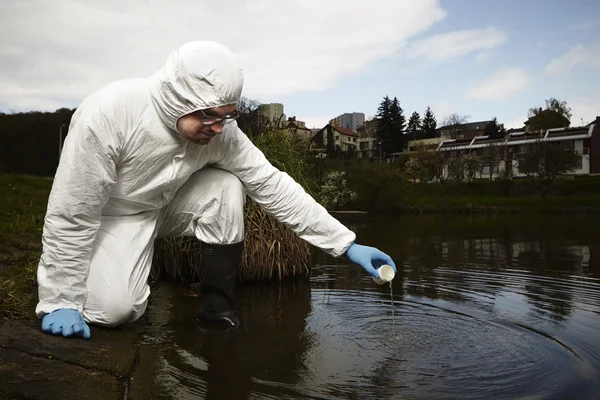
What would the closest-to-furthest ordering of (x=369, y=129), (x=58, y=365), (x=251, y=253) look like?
(x=58, y=365), (x=251, y=253), (x=369, y=129)

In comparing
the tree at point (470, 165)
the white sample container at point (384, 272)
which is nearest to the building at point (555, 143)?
the tree at point (470, 165)

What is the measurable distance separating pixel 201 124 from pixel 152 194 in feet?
1.62

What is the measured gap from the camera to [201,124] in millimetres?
2281

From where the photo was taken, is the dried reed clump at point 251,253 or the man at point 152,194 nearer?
the man at point 152,194

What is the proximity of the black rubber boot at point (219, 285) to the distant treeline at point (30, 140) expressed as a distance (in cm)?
1911

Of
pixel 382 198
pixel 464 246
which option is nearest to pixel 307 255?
pixel 464 246

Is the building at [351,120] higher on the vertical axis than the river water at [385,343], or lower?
higher

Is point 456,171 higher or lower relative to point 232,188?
higher

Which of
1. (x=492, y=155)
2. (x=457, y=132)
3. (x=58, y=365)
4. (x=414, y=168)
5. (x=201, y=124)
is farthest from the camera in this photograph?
(x=457, y=132)

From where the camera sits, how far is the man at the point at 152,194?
2189 mm

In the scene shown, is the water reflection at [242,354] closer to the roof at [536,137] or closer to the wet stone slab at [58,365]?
the wet stone slab at [58,365]

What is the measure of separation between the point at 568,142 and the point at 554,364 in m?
45.0

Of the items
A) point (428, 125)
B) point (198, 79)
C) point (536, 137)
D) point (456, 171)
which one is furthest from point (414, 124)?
point (198, 79)

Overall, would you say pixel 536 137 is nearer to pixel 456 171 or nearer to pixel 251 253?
pixel 456 171
